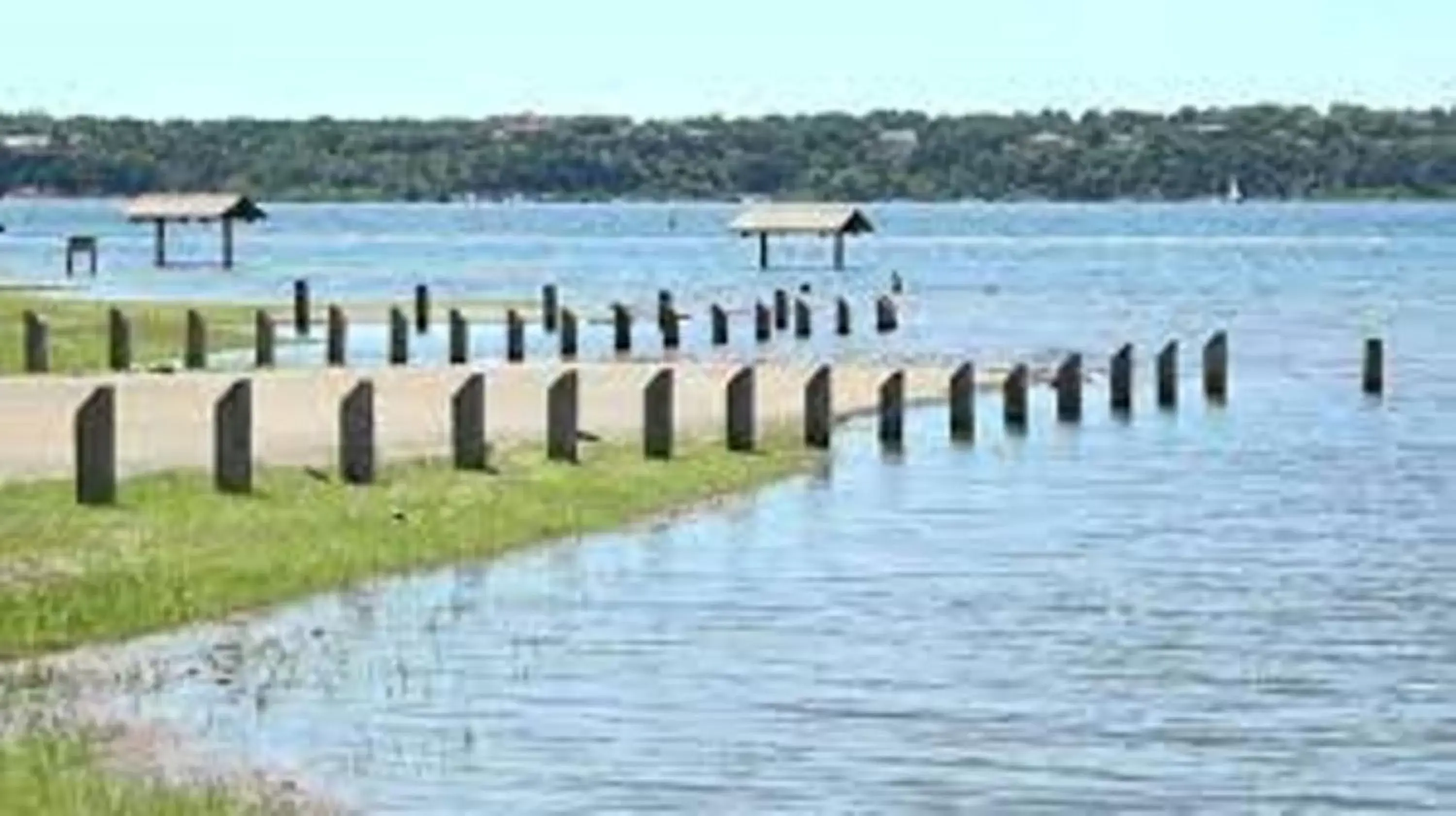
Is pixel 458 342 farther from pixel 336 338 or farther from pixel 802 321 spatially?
pixel 802 321

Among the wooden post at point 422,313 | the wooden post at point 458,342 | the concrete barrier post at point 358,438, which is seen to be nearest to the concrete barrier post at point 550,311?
the wooden post at point 422,313

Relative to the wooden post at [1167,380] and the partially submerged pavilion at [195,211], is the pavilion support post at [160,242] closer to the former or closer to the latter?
the partially submerged pavilion at [195,211]

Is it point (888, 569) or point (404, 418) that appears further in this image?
point (404, 418)

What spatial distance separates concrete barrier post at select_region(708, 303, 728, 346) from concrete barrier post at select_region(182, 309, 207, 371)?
1961 cm

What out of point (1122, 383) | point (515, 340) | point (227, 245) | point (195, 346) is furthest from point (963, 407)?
point (227, 245)

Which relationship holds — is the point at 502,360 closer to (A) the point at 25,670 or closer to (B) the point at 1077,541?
(B) the point at 1077,541

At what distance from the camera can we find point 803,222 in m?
138

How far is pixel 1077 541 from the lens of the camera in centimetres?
3981

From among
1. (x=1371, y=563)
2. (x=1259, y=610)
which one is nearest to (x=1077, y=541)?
(x=1371, y=563)

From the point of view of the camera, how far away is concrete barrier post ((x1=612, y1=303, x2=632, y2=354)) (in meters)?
81.4

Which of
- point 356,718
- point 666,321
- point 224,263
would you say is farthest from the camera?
point 224,263

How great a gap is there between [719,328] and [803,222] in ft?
165

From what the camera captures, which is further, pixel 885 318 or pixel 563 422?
pixel 885 318

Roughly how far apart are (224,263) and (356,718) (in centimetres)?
13172
